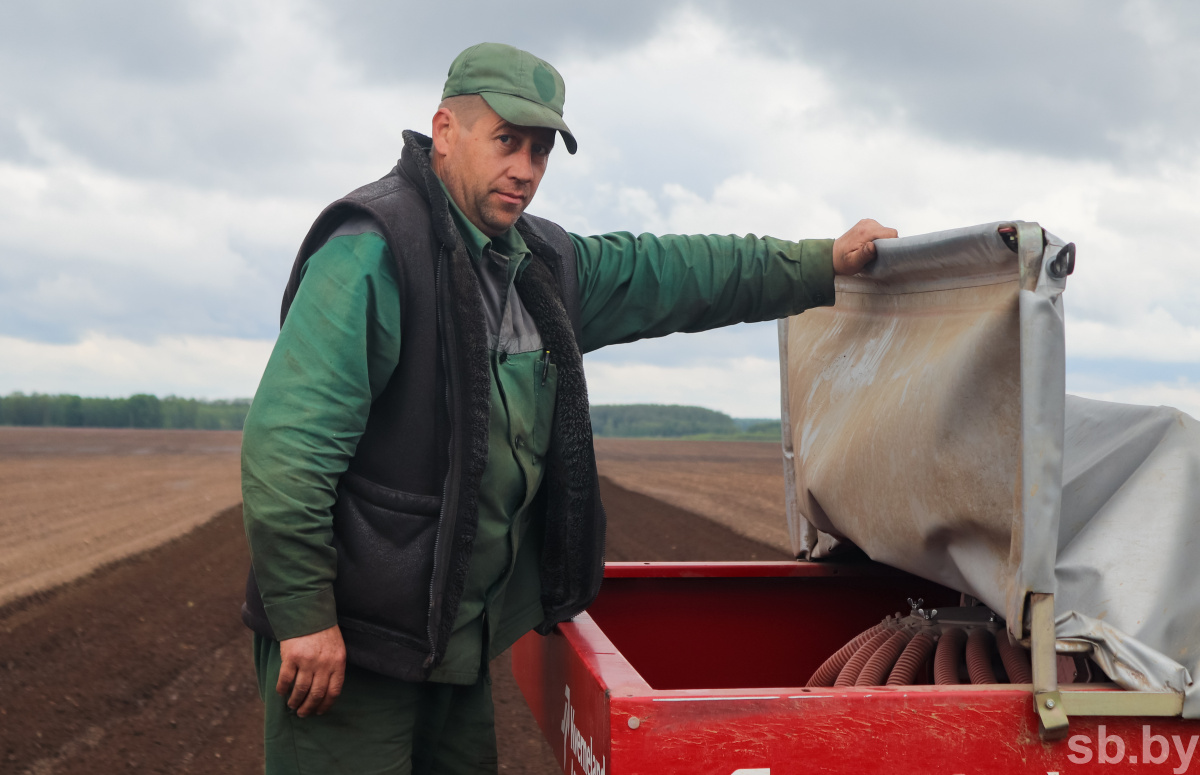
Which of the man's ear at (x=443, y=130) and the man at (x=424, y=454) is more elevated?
the man's ear at (x=443, y=130)

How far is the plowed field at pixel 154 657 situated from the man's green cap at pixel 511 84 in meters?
3.22

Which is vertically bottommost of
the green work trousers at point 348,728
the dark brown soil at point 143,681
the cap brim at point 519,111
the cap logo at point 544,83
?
the dark brown soil at point 143,681

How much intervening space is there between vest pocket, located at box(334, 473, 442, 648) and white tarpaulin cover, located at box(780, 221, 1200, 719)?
3.67ft

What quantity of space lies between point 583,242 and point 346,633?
4.10 feet

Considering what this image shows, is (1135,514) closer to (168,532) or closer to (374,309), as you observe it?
(374,309)

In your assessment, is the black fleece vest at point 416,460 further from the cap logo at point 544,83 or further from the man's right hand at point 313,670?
the cap logo at point 544,83

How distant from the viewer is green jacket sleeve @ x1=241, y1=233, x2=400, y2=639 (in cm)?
204

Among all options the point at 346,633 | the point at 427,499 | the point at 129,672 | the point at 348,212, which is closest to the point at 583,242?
the point at 348,212

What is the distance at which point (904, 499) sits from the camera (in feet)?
8.14

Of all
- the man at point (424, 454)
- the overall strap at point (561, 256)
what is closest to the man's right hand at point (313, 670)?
the man at point (424, 454)

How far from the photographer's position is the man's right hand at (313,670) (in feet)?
6.84

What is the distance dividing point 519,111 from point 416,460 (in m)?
0.81

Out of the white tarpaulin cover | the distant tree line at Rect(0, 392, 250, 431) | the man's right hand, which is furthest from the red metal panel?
the distant tree line at Rect(0, 392, 250, 431)

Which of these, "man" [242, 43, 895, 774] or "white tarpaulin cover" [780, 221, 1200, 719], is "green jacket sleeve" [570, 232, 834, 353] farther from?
"man" [242, 43, 895, 774]
